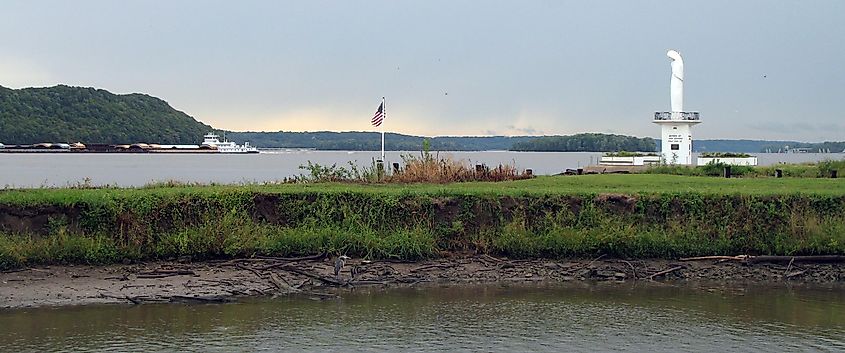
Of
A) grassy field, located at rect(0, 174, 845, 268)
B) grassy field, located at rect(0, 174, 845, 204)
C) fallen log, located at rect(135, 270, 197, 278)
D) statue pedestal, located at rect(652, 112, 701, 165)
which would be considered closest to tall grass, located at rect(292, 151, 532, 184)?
grassy field, located at rect(0, 174, 845, 204)

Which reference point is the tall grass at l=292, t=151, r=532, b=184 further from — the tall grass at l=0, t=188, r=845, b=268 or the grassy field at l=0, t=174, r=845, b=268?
the tall grass at l=0, t=188, r=845, b=268

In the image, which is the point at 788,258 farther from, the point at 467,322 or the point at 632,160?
the point at 632,160

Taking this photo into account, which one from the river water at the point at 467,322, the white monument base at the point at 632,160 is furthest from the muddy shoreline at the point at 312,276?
the white monument base at the point at 632,160

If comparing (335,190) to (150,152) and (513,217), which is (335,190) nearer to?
(513,217)

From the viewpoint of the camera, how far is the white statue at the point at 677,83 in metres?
58.0

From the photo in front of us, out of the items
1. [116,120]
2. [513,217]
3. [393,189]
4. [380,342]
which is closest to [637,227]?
[513,217]

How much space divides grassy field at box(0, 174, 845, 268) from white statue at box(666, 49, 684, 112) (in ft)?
123

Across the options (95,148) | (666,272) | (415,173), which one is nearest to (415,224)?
(666,272)

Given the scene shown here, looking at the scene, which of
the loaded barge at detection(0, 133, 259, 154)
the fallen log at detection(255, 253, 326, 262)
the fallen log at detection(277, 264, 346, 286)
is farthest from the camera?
the loaded barge at detection(0, 133, 259, 154)

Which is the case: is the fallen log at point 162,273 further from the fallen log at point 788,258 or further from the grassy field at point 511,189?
the fallen log at point 788,258

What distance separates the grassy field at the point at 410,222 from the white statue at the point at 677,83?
37422mm

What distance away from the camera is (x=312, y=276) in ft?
59.2

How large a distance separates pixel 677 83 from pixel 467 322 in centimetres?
4631

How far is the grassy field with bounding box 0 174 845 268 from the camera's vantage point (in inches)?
736
